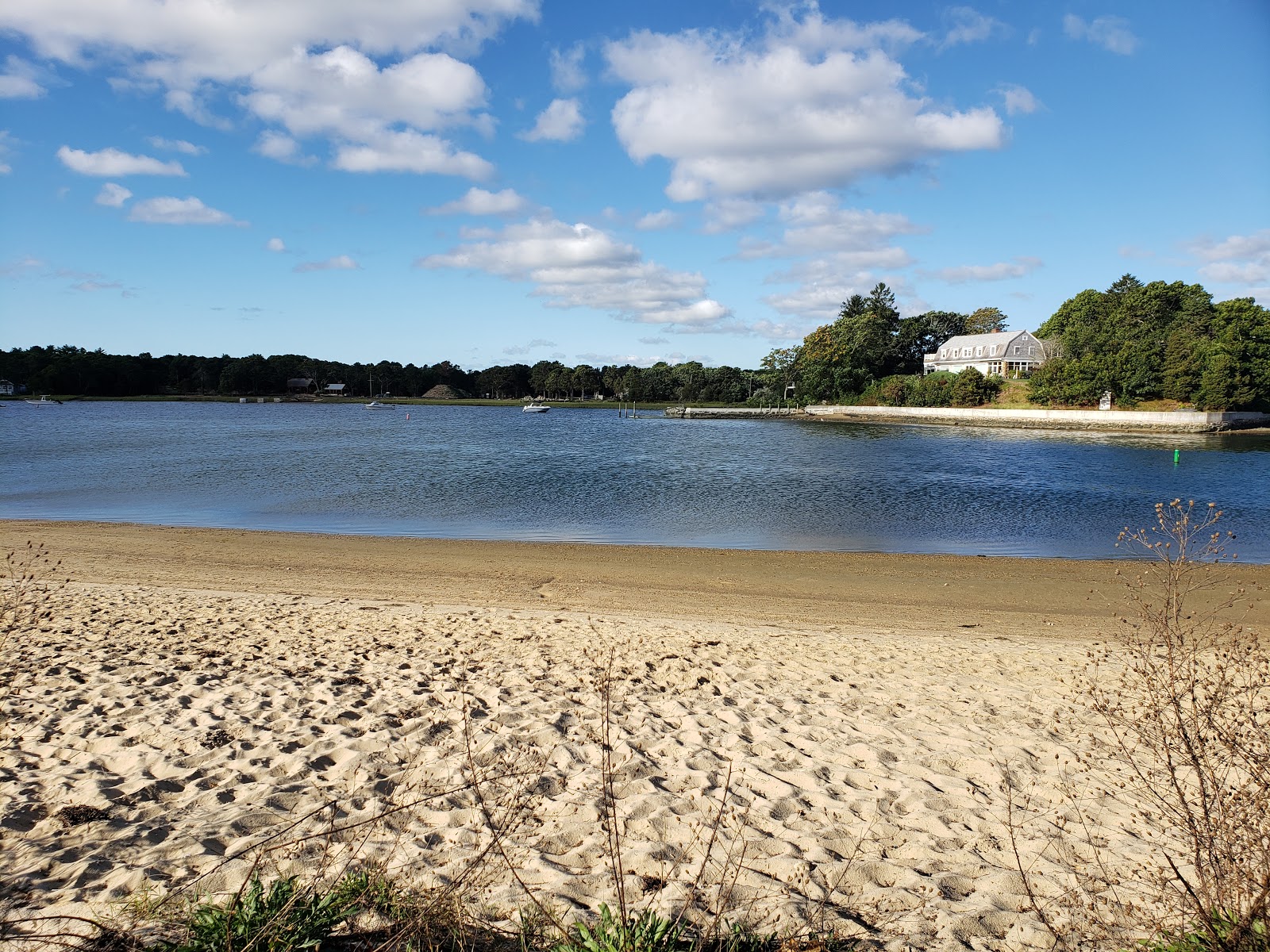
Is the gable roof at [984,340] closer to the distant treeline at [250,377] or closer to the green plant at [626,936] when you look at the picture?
the distant treeline at [250,377]

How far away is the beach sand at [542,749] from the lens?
13.7 feet

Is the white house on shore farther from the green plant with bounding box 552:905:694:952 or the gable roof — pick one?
the green plant with bounding box 552:905:694:952

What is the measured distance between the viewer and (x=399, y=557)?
55.9 feet

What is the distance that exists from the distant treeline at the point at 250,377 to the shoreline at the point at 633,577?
133m

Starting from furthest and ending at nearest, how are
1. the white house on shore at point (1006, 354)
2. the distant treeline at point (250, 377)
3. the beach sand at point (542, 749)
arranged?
the distant treeline at point (250, 377) → the white house on shore at point (1006, 354) → the beach sand at point (542, 749)

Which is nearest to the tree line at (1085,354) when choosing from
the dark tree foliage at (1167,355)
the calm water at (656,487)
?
the dark tree foliage at (1167,355)

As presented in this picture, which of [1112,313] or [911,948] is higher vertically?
[1112,313]

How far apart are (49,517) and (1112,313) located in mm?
119362

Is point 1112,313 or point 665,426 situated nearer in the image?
point 665,426

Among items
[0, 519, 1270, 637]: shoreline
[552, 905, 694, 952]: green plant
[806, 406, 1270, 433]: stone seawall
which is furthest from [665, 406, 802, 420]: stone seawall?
[552, 905, 694, 952]: green plant

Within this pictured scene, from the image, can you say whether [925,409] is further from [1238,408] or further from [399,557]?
[399,557]

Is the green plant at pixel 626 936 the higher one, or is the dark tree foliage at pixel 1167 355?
the dark tree foliage at pixel 1167 355

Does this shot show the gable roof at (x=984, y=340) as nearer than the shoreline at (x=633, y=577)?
No

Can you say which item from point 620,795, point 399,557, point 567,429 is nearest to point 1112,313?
point 567,429
